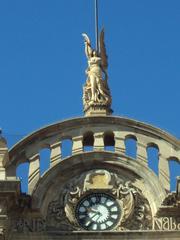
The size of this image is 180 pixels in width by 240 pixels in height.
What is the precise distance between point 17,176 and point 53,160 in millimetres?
1004

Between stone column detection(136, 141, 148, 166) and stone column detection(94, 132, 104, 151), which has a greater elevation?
stone column detection(94, 132, 104, 151)

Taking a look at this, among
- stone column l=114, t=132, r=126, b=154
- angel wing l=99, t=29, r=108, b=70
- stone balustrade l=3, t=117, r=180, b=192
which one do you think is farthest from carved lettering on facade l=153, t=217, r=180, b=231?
angel wing l=99, t=29, r=108, b=70

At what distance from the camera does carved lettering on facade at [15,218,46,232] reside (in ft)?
107

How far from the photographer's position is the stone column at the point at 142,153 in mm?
33531

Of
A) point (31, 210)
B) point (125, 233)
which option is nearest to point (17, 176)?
point (31, 210)

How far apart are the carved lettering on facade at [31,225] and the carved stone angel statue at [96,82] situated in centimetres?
336

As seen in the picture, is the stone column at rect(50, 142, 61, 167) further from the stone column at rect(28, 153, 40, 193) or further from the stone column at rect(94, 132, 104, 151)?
the stone column at rect(94, 132, 104, 151)

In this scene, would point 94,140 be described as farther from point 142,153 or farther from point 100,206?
point 100,206

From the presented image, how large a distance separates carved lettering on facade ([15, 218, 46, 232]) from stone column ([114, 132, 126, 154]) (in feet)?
8.63

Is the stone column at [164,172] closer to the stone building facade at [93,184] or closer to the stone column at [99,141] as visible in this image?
the stone building facade at [93,184]

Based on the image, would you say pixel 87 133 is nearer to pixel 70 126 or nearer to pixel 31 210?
pixel 70 126

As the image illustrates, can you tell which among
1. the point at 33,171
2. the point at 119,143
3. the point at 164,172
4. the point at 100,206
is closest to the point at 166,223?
the point at 164,172

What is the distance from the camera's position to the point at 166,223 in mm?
32844

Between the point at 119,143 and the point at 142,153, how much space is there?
2.04 feet
